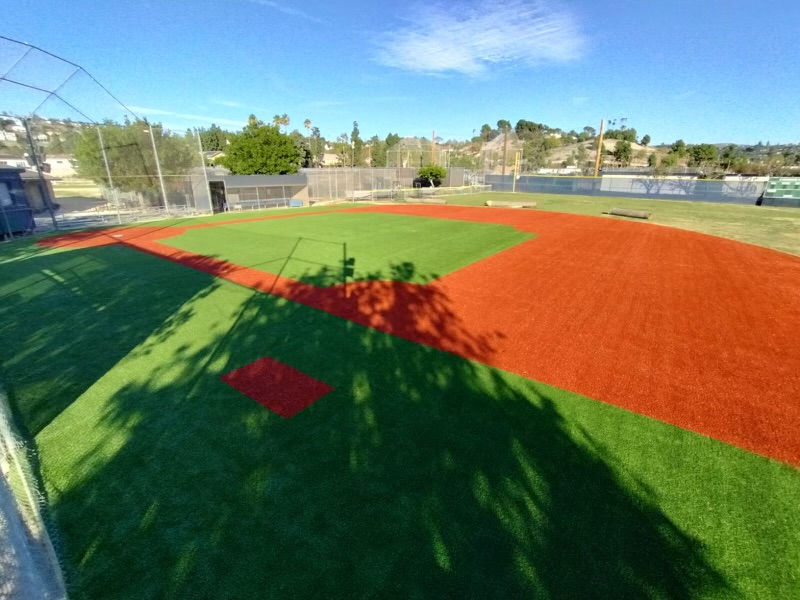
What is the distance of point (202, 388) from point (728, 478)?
6755 mm

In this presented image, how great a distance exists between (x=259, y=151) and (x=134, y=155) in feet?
66.5

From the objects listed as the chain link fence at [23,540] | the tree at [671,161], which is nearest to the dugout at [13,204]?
the chain link fence at [23,540]

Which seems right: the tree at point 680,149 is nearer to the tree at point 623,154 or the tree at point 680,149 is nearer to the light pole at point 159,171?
the tree at point 623,154

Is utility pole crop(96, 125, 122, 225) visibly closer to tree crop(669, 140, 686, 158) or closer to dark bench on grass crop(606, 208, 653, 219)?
dark bench on grass crop(606, 208, 653, 219)

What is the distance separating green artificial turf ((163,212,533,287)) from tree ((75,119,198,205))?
24.8 ft

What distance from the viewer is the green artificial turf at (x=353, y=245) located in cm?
1216

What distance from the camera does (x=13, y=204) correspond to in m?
17.9

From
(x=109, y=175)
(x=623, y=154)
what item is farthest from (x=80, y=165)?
(x=623, y=154)

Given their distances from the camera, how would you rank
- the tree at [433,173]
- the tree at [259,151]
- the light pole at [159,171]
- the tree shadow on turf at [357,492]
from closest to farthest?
the tree shadow on turf at [357,492] → the light pole at [159,171] → the tree at [259,151] → the tree at [433,173]

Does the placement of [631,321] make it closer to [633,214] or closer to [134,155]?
[633,214]

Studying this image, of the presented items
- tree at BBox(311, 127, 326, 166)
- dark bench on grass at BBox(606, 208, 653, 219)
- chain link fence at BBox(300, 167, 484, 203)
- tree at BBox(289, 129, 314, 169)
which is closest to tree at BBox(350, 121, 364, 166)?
tree at BBox(311, 127, 326, 166)

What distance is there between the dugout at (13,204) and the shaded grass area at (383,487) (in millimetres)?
16616

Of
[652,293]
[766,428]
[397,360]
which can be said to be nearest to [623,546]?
[766,428]

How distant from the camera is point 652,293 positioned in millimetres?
9938
